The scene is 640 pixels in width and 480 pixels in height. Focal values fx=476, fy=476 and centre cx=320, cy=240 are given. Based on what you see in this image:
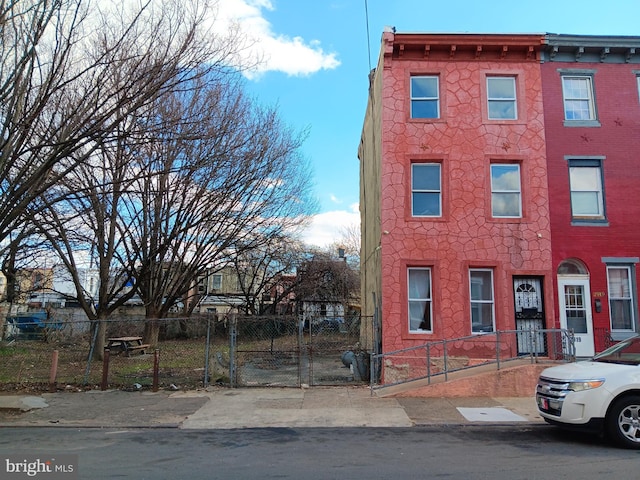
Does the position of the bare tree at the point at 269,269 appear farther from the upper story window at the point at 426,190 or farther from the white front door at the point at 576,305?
the white front door at the point at 576,305

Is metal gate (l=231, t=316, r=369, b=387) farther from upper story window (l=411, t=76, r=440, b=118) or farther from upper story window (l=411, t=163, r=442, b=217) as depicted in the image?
upper story window (l=411, t=76, r=440, b=118)

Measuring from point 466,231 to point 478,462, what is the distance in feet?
26.1

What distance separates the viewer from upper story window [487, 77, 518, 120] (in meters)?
14.0

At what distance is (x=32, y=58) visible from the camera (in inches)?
355

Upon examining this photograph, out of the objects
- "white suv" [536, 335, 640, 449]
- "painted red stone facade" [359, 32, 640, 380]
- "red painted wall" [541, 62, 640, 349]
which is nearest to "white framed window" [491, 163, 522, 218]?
"painted red stone facade" [359, 32, 640, 380]

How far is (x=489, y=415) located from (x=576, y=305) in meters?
5.73

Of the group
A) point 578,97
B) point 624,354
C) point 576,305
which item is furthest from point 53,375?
point 578,97

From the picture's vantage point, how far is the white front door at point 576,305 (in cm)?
1308

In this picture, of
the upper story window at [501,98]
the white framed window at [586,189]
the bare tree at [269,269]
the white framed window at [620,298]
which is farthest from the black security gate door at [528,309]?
the bare tree at [269,269]

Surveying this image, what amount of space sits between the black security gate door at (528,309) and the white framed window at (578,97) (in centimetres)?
503

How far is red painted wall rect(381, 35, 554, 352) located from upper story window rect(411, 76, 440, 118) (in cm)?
22

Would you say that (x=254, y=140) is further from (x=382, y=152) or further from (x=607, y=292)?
(x=607, y=292)

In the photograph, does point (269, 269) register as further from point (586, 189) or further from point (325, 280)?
point (586, 189)

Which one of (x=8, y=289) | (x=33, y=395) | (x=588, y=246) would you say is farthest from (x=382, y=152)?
(x=8, y=289)
